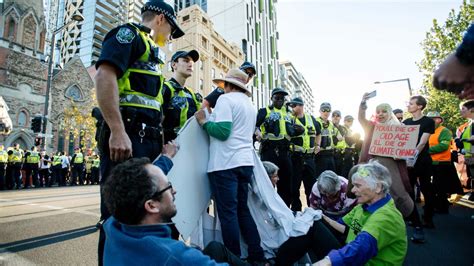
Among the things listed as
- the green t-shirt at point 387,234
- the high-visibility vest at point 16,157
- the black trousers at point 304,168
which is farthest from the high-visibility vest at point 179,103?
the high-visibility vest at point 16,157

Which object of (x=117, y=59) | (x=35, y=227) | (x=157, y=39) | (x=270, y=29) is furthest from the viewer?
(x=270, y=29)

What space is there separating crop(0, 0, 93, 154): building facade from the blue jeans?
33.9 metres

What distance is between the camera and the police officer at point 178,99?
116 inches

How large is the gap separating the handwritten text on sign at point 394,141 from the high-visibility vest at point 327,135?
2.89m

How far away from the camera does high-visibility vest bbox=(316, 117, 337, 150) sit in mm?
6906

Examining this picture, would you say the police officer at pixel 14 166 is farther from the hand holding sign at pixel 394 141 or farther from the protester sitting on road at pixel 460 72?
the protester sitting on road at pixel 460 72

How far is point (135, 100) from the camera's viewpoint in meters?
1.94

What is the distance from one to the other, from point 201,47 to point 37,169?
77.9 ft

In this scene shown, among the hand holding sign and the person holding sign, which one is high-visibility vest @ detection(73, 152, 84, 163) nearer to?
the person holding sign

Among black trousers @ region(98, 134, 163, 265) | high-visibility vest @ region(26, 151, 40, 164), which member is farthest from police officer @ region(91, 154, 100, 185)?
black trousers @ region(98, 134, 163, 265)

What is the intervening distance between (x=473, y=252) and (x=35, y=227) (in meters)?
5.83

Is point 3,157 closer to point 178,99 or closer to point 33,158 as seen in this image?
point 33,158

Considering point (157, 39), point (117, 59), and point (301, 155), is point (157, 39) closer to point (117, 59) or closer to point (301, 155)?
point (117, 59)

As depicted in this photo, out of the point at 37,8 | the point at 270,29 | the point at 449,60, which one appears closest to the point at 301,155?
the point at 449,60
